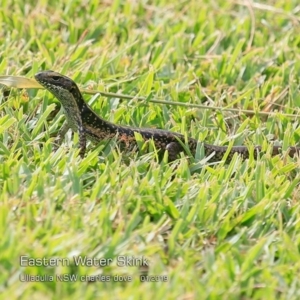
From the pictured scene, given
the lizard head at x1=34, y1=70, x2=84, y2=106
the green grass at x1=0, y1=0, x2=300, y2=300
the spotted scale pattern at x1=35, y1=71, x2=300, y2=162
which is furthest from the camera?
the lizard head at x1=34, y1=70, x2=84, y2=106

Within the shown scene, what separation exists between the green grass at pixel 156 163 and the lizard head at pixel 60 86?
0.16 meters

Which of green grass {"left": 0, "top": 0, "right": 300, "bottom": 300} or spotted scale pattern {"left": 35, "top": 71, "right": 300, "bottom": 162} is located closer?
green grass {"left": 0, "top": 0, "right": 300, "bottom": 300}

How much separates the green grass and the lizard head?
163 mm

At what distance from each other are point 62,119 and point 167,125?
69 centimetres

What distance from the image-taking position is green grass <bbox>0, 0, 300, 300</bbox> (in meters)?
3.69

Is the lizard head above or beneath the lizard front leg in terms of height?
above

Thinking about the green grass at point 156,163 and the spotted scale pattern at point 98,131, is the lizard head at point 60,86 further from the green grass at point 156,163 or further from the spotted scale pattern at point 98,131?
the green grass at point 156,163

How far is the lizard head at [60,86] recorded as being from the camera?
16.7 ft

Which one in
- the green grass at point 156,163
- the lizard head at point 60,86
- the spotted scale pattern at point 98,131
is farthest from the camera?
the lizard head at point 60,86

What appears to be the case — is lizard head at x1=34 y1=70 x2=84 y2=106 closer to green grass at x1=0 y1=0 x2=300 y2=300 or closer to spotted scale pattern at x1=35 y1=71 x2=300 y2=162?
spotted scale pattern at x1=35 y1=71 x2=300 y2=162

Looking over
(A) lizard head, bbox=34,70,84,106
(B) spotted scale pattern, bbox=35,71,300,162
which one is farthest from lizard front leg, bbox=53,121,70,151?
(A) lizard head, bbox=34,70,84,106

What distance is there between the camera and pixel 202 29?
6.85 metres

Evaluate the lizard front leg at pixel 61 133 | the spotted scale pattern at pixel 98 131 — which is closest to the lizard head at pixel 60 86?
the spotted scale pattern at pixel 98 131

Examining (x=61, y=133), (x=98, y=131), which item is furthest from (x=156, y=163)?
(x=61, y=133)
